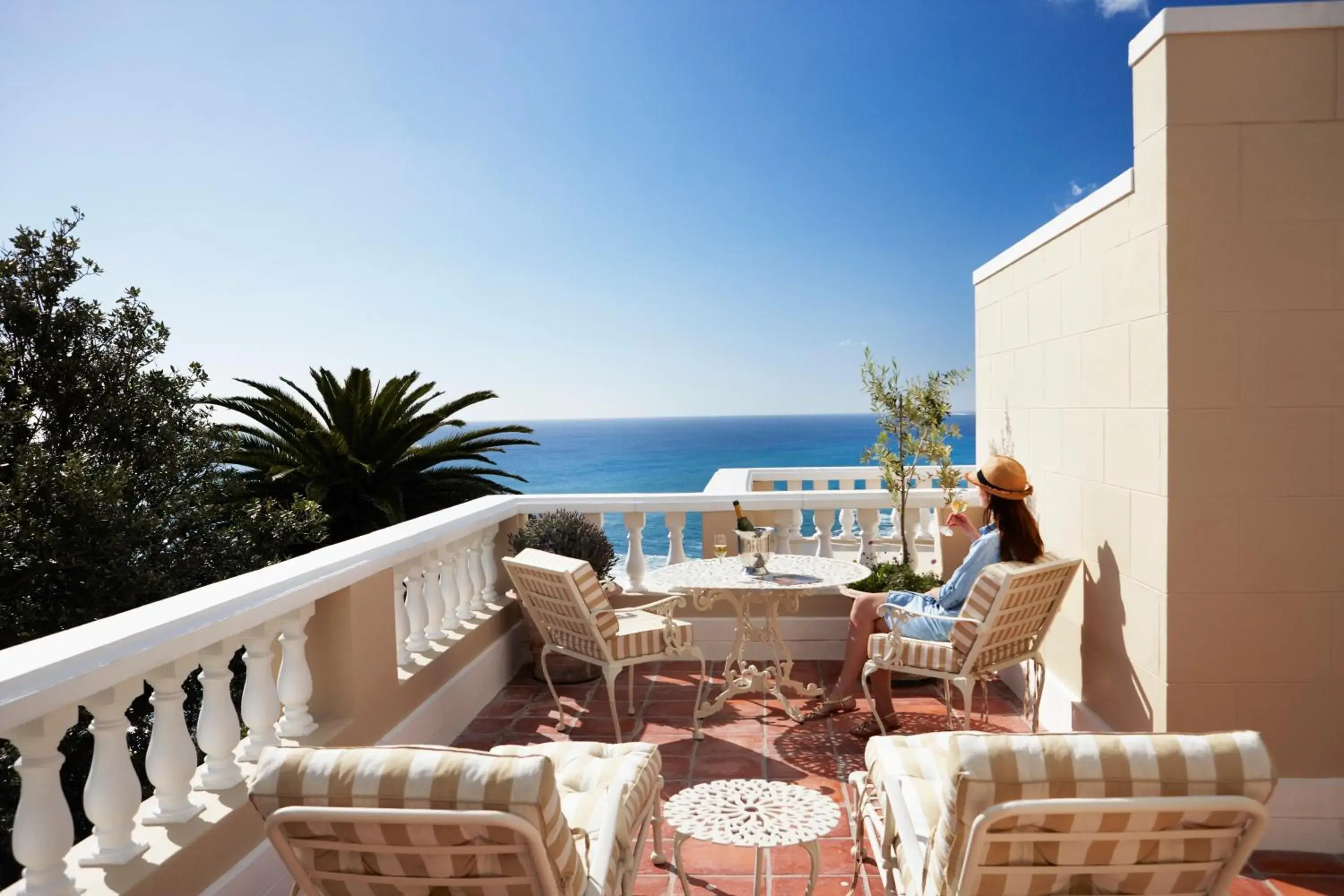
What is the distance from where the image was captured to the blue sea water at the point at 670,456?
52.6 metres

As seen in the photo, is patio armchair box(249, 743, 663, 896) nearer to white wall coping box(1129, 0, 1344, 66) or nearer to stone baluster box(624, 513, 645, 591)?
white wall coping box(1129, 0, 1344, 66)

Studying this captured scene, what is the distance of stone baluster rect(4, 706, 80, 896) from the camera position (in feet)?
5.88

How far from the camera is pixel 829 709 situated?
4.50 metres

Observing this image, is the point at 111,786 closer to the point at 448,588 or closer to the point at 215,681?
the point at 215,681

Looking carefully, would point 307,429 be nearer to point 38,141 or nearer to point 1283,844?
point 1283,844

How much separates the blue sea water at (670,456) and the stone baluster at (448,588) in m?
28.9

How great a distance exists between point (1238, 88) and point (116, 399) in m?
12.4

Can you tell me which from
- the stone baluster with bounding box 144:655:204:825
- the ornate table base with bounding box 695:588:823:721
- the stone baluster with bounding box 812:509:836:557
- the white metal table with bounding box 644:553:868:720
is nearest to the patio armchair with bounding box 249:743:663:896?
the stone baluster with bounding box 144:655:204:825

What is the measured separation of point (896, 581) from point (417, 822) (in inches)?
142

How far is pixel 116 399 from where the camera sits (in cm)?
1136

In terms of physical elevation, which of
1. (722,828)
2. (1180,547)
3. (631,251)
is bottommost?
(722,828)

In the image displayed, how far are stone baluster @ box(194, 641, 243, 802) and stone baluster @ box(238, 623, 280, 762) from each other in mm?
146

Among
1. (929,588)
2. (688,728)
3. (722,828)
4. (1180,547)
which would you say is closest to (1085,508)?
(1180,547)

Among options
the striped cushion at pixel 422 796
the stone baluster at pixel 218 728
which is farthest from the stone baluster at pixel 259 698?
the striped cushion at pixel 422 796
